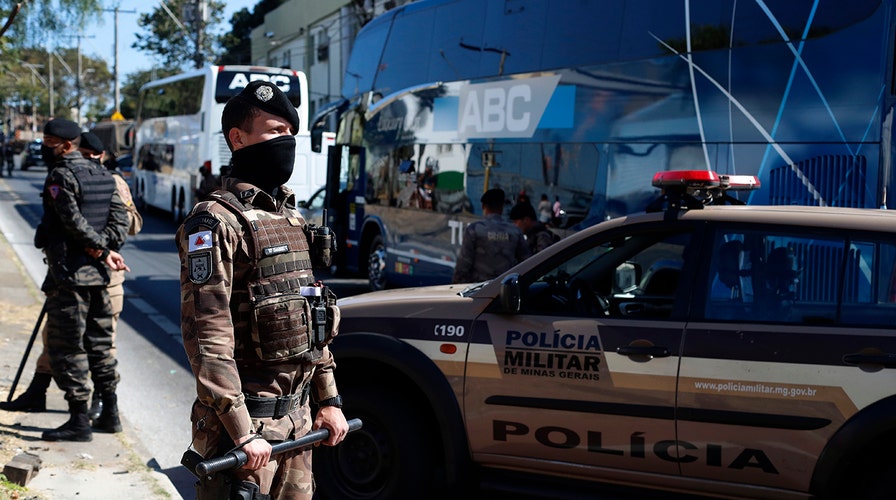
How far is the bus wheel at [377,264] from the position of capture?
14.6 meters

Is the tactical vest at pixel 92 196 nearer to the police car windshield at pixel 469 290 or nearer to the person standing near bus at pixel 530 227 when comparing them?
the police car windshield at pixel 469 290

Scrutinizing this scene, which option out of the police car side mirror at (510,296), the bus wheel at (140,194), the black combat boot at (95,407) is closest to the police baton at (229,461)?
the police car side mirror at (510,296)

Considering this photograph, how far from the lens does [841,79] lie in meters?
7.64

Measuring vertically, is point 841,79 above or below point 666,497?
above

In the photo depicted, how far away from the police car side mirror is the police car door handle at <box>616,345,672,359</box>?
0.50m

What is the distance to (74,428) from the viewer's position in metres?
→ 5.89

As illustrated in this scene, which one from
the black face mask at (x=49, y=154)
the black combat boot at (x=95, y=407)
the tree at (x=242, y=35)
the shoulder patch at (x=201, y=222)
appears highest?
the tree at (x=242, y=35)

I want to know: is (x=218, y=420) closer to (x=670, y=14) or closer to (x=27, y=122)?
(x=670, y=14)

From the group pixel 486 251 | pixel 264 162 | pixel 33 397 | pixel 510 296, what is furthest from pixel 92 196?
pixel 264 162

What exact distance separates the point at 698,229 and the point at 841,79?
391cm

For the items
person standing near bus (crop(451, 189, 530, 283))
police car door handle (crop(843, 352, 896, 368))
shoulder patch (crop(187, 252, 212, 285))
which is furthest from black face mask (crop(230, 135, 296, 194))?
person standing near bus (crop(451, 189, 530, 283))

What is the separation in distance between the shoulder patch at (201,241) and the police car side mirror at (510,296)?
6.56 ft

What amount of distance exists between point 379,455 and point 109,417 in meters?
2.18

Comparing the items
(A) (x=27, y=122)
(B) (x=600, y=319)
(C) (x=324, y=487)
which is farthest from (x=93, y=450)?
(A) (x=27, y=122)
